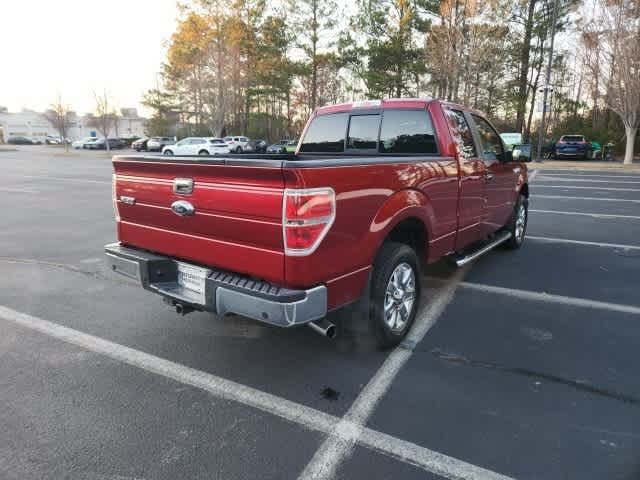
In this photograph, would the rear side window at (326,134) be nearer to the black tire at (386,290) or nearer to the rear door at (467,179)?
the rear door at (467,179)

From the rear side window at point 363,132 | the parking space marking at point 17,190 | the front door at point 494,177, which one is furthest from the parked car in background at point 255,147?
the rear side window at point 363,132

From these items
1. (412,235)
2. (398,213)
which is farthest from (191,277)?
(412,235)

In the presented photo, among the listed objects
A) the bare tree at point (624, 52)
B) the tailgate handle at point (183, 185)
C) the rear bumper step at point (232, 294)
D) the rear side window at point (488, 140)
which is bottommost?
the rear bumper step at point (232, 294)

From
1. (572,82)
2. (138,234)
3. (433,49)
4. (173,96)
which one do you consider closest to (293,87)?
(173,96)

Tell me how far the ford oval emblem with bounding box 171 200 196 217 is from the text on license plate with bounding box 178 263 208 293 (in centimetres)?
37

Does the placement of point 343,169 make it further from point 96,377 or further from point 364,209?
point 96,377

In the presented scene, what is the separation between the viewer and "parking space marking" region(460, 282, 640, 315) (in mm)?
4363

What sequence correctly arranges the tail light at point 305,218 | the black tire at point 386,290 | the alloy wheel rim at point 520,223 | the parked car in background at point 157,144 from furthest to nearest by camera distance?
the parked car in background at point 157,144, the alloy wheel rim at point 520,223, the black tire at point 386,290, the tail light at point 305,218

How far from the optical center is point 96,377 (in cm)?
310

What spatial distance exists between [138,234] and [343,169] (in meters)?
1.85

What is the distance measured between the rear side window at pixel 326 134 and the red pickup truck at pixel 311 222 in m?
0.20

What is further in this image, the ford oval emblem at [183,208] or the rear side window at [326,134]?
the rear side window at [326,134]

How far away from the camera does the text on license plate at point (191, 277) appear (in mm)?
2980

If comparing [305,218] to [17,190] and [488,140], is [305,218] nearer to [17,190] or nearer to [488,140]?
[488,140]
